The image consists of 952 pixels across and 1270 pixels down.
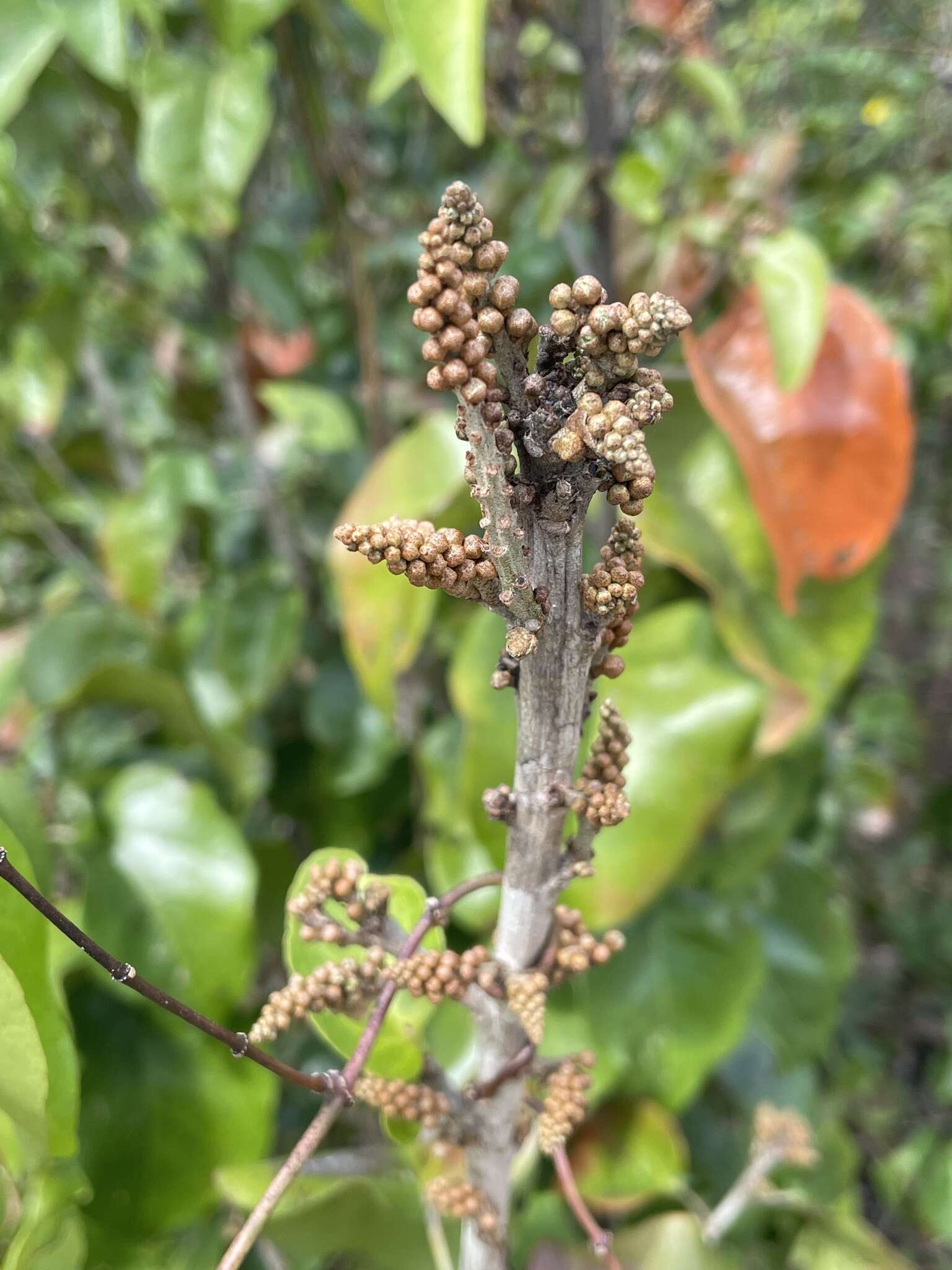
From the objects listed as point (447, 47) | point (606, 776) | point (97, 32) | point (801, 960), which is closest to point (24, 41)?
point (97, 32)

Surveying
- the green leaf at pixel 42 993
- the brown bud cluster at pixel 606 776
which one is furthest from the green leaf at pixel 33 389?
the brown bud cluster at pixel 606 776

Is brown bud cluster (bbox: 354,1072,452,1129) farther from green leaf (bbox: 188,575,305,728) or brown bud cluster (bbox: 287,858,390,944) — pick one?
green leaf (bbox: 188,575,305,728)

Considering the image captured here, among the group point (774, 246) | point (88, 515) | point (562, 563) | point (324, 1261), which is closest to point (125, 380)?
point (88, 515)

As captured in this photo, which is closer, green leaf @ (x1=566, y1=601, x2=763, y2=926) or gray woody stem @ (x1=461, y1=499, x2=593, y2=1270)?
gray woody stem @ (x1=461, y1=499, x2=593, y2=1270)

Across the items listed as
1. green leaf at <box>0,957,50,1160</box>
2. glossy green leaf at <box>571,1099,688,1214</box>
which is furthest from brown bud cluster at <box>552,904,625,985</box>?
glossy green leaf at <box>571,1099,688,1214</box>

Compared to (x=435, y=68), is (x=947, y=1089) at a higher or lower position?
lower

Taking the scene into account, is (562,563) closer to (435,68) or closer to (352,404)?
(435,68)
